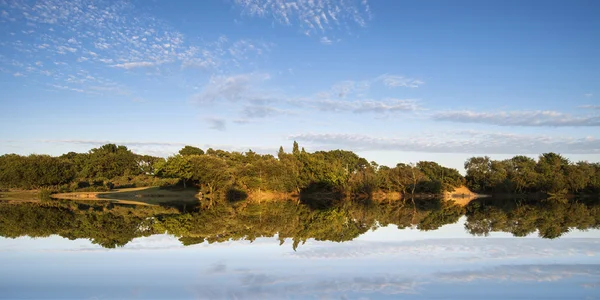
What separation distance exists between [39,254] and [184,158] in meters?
60.5

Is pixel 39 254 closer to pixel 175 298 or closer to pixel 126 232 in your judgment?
pixel 126 232

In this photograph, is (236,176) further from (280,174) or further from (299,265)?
(299,265)

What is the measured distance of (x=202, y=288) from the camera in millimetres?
8656

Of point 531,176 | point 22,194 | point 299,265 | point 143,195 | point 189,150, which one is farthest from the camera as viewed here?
point 189,150

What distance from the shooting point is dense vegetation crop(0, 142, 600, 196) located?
7069 centimetres

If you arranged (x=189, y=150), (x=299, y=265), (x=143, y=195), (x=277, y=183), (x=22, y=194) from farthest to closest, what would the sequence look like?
(x=189, y=150) < (x=277, y=183) < (x=143, y=195) < (x=22, y=194) < (x=299, y=265)

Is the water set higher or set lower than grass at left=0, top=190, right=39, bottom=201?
lower

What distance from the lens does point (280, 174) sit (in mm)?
70625

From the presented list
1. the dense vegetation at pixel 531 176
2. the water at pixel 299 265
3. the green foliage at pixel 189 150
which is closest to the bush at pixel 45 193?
the green foliage at pixel 189 150

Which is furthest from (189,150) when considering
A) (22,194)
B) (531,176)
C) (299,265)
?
(299,265)

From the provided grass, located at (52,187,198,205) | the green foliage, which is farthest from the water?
the green foliage

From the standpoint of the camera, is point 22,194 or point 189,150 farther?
point 189,150

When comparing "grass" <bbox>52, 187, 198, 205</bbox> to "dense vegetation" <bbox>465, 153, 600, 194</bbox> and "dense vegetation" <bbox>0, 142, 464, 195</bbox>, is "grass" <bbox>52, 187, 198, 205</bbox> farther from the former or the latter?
"dense vegetation" <bbox>465, 153, 600, 194</bbox>

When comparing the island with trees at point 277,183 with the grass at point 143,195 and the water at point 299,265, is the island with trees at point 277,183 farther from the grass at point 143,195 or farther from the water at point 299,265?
the water at point 299,265
